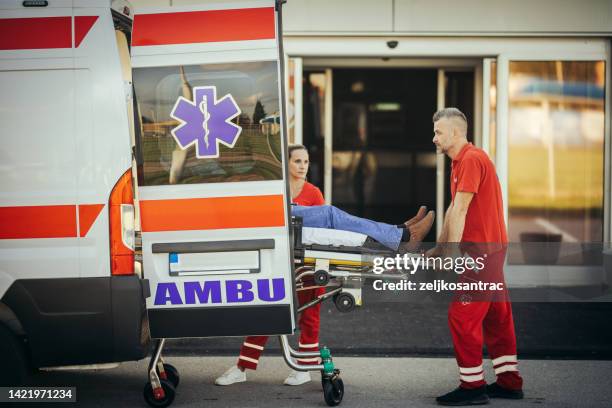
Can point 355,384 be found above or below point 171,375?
below

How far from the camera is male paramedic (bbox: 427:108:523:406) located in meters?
5.30

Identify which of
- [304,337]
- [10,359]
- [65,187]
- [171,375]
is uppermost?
[65,187]

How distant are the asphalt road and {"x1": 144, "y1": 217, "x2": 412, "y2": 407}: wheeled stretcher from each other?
0.24 metres

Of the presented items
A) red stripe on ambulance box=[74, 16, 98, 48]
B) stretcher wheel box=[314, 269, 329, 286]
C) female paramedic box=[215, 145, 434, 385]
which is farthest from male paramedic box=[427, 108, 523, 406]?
red stripe on ambulance box=[74, 16, 98, 48]

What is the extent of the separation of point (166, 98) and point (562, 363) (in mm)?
3799

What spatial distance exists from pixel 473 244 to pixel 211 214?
1.73 meters

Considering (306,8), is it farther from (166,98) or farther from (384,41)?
(166,98)

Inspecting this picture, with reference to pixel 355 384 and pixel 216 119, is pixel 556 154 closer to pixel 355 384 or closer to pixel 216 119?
pixel 355 384

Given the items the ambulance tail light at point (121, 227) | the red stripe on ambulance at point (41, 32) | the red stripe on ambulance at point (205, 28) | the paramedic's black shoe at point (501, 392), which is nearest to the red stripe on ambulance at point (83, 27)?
the red stripe on ambulance at point (41, 32)

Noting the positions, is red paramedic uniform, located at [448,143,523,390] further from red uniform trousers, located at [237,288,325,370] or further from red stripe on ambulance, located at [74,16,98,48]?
red stripe on ambulance, located at [74,16,98,48]

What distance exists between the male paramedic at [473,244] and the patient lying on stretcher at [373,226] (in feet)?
0.46

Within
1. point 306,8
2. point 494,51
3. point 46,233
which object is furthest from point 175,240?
point 494,51

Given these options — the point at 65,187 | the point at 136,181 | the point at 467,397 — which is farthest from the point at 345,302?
the point at 65,187

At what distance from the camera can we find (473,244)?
17.8 ft
